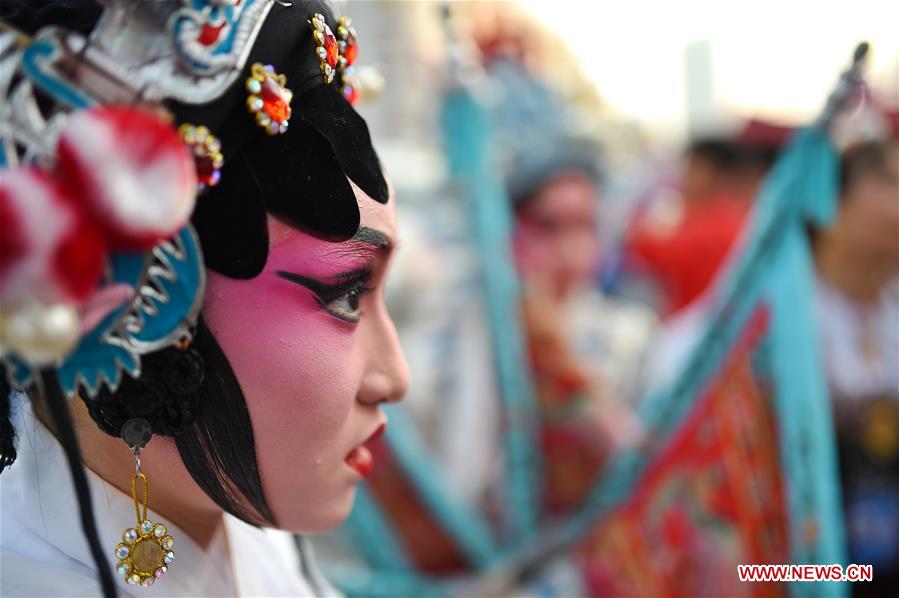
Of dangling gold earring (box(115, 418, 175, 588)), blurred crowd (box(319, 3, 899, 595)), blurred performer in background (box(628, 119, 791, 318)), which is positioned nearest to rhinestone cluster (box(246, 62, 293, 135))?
dangling gold earring (box(115, 418, 175, 588))

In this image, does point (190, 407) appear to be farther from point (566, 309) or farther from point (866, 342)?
point (566, 309)

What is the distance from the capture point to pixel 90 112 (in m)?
0.65

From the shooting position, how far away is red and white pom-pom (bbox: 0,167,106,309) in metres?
0.58

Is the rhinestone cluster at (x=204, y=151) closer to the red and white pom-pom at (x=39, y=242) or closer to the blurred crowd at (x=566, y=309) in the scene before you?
the red and white pom-pom at (x=39, y=242)

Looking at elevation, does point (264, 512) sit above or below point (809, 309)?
above

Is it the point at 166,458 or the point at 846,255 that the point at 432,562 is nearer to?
the point at 846,255

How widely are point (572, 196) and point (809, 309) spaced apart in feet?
5.13

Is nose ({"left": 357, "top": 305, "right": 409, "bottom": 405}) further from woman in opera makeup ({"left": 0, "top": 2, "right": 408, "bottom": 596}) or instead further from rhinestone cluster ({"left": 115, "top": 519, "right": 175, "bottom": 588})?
rhinestone cluster ({"left": 115, "top": 519, "right": 175, "bottom": 588})

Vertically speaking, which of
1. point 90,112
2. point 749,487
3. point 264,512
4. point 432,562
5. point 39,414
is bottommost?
point 432,562

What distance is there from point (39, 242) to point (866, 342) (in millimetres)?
2295

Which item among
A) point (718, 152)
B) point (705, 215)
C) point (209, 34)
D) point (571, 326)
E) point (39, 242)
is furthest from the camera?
point (718, 152)

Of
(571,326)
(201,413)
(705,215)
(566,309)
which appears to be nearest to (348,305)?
(201,413)

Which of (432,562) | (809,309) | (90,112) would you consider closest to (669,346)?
(432,562)

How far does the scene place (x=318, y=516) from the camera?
3.10ft
